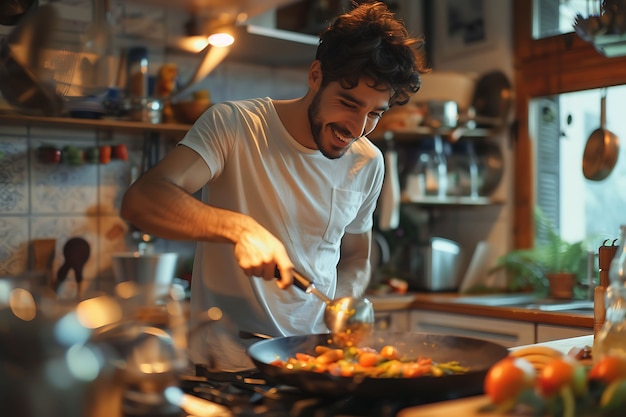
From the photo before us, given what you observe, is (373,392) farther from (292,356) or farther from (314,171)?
(314,171)

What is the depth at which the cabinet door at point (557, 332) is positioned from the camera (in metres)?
2.41

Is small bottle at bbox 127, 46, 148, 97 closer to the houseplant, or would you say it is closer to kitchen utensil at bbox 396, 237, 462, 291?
kitchen utensil at bbox 396, 237, 462, 291

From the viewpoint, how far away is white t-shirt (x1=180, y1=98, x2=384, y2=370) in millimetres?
1741

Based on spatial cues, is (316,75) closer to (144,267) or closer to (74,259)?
(144,267)

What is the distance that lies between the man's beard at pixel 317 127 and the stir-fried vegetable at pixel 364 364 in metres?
0.55

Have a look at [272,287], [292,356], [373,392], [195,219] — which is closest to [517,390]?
[373,392]

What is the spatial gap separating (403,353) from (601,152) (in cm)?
167

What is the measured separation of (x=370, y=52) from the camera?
67.1 inches

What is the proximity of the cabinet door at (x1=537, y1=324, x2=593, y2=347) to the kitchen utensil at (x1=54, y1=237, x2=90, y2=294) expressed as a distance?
5.48 feet

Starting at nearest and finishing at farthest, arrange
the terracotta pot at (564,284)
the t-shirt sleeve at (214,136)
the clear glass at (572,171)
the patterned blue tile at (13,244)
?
the t-shirt sleeve at (214,136), the patterned blue tile at (13,244), the terracotta pot at (564,284), the clear glass at (572,171)

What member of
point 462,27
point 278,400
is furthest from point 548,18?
point 278,400

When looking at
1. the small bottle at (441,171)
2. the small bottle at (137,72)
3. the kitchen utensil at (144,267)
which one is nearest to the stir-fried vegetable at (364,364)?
the kitchen utensil at (144,267)

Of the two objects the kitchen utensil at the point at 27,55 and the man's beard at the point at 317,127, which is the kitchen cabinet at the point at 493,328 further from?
the kitchen utensil at the point at 27,55

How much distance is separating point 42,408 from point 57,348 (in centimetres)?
7
